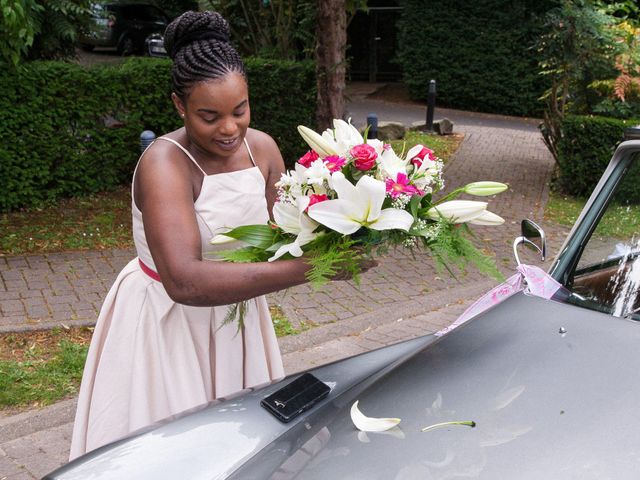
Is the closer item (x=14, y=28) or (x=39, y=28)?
(x=14, y=28)

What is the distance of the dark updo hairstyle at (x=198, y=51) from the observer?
2289mm

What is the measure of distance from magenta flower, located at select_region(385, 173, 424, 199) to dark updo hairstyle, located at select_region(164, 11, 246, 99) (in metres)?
0.61

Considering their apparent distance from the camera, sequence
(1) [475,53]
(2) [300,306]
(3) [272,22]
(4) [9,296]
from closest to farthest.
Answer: (4) [9,296] < (2) [300,306] < (3) [272,22] < (1) [475,53]

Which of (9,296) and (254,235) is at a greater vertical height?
(254,235)

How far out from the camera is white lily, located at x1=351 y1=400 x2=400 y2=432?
6.59 feet

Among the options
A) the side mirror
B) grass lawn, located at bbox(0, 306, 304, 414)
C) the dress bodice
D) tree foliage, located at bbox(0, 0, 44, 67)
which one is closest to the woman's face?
the dress bodice

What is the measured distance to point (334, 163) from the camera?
7.09ft

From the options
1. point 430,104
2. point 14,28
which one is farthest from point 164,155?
point 430,104

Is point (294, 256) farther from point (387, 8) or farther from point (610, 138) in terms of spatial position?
point (387, 8)

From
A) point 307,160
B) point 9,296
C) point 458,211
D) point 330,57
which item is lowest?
point 9,296

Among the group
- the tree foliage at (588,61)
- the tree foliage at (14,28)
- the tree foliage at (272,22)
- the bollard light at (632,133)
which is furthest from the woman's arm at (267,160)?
the tree foliage at (272,22)

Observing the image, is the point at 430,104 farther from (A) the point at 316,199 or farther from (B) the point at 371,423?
(B) the point at 371,423

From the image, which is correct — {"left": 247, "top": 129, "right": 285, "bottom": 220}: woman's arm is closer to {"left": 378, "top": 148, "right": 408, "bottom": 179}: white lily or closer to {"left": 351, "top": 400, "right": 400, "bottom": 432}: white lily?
{"left": 378, "top": 148, "right": 408, "bottom": 179}: white lily

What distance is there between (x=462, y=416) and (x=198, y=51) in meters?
1.32
